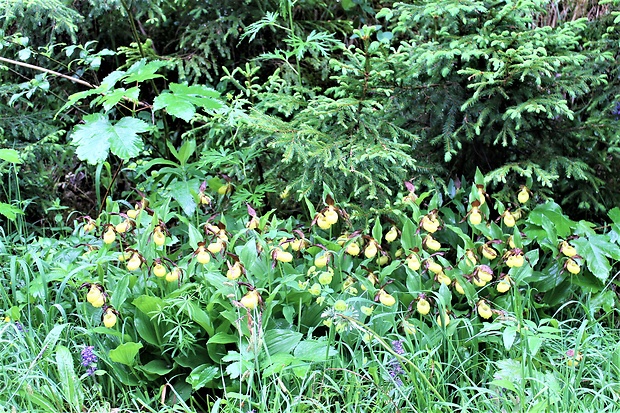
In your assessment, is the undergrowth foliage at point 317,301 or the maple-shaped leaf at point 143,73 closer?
the undergrowth foliage at point 317,301

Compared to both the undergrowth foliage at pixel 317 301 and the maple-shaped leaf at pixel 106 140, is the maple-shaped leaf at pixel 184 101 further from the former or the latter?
the undergrowth foliage at pixel 317 301

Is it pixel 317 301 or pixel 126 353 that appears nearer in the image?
pixel 317 301

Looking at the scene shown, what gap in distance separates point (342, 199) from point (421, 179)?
0.39 meters

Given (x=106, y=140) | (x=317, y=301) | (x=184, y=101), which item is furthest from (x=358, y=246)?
(x=106, y=140)

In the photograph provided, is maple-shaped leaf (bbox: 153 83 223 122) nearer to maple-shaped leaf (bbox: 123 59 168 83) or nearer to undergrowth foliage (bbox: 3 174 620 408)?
maple-shaped leaf (bbox: 123 59 168 83)

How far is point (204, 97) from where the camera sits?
8.39 ft

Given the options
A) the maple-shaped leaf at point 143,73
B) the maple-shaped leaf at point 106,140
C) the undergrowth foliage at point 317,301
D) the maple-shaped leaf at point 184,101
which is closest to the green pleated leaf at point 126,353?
the undergrowth foliage at point 317,301

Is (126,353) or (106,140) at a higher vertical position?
(106,140)

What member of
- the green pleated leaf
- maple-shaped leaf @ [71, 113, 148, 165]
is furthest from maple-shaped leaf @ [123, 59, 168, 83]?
the green pleated leaf

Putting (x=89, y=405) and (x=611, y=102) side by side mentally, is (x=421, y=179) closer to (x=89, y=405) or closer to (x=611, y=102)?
(x=611, y=102)

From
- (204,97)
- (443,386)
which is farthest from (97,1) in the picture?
(443,386)

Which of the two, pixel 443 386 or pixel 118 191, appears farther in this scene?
pixel 118 191

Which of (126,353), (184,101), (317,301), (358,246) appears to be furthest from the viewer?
(358,246)

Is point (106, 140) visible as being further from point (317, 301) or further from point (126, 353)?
point (317, 301)
